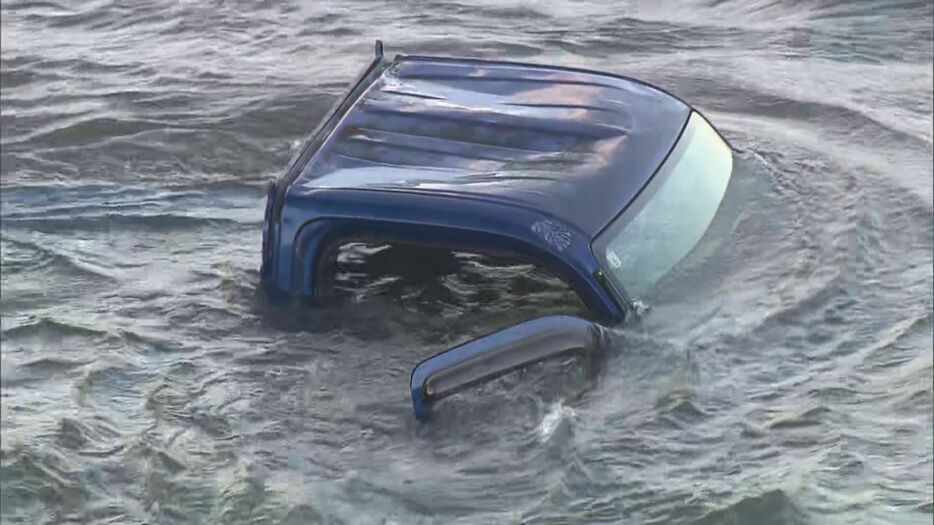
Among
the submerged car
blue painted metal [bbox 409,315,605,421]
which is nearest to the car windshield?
the submerged car

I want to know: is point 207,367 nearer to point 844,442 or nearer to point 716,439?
point 716,439

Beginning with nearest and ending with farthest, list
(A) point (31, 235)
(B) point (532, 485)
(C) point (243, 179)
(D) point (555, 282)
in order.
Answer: (B) point (532, 485)
(D) point (555, 282)
(A) point (31, 235)
(C) point (243, 179)

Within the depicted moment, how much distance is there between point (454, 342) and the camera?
4777mm

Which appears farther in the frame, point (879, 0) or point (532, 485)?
point (879, 0)

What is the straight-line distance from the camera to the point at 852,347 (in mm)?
4637

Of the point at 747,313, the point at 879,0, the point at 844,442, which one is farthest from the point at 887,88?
the point at 844,442

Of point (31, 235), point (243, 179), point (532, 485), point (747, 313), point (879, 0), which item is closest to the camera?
point (532, 485)

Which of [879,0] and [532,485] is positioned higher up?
[879,0]

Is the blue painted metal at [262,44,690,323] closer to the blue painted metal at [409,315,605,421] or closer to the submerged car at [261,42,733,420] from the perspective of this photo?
the submerged car at [261,42,733,420]

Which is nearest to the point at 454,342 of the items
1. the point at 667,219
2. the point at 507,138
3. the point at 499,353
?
the point at 499,353

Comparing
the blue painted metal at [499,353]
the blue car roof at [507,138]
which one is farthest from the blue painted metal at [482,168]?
the blue painted metal at [499,353]

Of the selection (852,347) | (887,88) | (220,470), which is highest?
(887,88)

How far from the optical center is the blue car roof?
451cm

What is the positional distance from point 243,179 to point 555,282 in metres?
2.35
